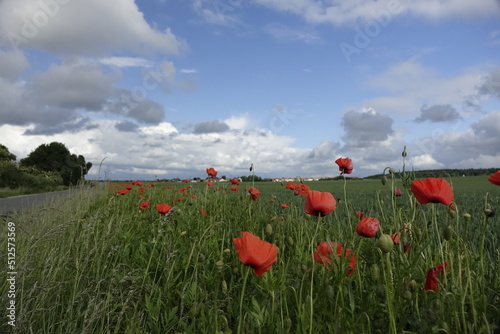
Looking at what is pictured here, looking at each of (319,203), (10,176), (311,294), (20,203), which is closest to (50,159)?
(10,176)

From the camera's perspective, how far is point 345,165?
286cm

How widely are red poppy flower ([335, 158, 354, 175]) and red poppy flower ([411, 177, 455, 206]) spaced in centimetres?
101

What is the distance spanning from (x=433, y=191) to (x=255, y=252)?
0.92m

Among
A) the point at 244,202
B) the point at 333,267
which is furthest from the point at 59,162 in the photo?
the point at 333,267

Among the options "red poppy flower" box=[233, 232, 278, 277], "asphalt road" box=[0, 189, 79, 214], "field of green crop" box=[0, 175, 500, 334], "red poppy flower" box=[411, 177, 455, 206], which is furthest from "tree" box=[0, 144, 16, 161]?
"red poppy flower" box=[411, 177, 455, 206]

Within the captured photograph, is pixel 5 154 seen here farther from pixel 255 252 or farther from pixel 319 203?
pixel 255 252

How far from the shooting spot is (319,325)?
1776mm

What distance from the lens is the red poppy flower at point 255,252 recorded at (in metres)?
1.42

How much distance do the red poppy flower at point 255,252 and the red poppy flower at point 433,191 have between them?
81 centimetres

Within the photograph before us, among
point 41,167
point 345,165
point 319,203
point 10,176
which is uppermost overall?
point 41,167

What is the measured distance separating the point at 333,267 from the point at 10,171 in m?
25.1

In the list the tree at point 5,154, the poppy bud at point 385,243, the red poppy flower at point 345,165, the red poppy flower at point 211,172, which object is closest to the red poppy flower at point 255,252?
the poppy bud at point 385,243

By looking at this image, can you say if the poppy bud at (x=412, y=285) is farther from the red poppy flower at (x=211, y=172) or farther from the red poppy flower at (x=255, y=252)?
the red poppy flower at (x=211, y=172)

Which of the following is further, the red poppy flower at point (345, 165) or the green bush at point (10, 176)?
the green bush at point (10, 176)
